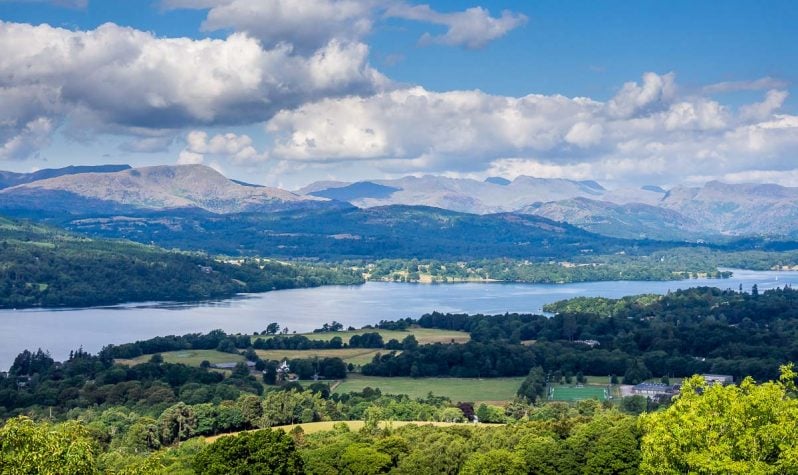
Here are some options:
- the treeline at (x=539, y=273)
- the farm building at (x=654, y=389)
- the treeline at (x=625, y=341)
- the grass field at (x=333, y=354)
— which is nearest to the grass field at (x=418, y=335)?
the treeline at (x=625, y=341)

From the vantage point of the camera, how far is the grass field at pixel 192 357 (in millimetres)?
73812

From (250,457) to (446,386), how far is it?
36268 millimetres

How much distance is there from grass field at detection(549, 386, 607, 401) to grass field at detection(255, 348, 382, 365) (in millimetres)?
17462

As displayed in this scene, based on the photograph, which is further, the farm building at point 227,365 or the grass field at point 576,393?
the farm building at point 227,365

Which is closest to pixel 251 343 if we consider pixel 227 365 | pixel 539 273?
pixel 227 365

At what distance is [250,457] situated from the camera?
29.8 metres

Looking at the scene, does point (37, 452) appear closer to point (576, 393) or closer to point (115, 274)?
point (576, 393)

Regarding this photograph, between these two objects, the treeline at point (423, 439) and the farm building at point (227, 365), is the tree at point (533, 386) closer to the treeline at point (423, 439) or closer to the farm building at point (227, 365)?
the treeline at point (423, 439)

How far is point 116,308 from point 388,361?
63.3 m

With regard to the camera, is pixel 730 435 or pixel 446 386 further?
pixel 446 386

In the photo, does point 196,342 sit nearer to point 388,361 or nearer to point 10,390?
point 388,361

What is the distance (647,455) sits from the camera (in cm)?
2105

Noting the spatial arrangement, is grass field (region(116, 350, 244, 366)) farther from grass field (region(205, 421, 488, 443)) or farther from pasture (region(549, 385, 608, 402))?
grass field (region(205, 421, 488, 443))

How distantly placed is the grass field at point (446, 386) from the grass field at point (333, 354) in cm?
678
